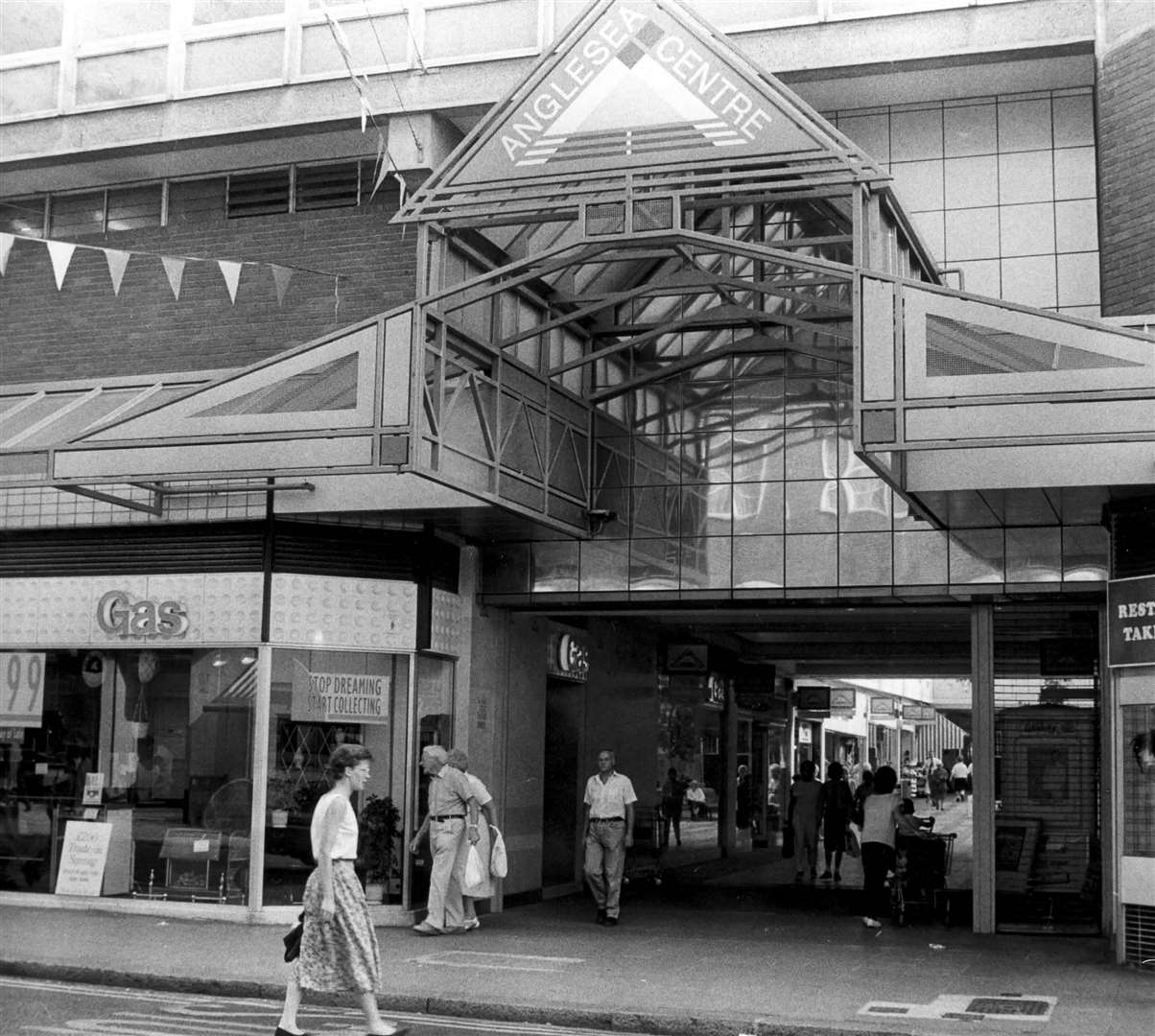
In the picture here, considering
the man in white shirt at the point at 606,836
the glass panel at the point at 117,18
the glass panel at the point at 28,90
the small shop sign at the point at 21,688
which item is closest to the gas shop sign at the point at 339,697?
the man in white shirt at the point at 606,836

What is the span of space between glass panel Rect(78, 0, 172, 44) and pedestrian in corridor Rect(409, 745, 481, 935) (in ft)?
29.5

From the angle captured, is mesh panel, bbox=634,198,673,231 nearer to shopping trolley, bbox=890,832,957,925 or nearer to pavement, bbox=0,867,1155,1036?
pavement, bbox=0,867,1155,1036

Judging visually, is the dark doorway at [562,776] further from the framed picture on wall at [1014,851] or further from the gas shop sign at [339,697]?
the framed picture on wall at [1014,851]

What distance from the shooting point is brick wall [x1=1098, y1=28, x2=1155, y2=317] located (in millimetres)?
14258

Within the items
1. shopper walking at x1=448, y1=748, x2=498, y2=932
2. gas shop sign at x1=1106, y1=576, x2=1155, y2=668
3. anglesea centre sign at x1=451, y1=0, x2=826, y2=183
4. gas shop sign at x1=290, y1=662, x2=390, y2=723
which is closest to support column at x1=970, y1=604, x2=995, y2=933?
gas shop sign at x1=1106, y1=576, x2=1155, y2=668

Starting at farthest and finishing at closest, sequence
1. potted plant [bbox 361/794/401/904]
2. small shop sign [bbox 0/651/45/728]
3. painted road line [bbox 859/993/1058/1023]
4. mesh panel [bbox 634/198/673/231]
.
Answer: small shop sign [bbox 0/651/45/728] → potted plant [bbox 361/794/401/904] → mesh panel [bbox 634/198/673/231] → painted road line [bbox 859/993/1058/1023]

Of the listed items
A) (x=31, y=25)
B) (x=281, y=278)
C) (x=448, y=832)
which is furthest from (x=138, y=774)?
(x=31, y=25)

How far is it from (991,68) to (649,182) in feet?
15.7

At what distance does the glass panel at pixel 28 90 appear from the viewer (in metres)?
17.4

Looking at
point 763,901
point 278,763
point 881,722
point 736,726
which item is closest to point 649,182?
point 278,763

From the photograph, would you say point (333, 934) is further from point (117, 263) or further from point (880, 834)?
point (117, 263)

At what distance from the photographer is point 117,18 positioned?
17375 mm

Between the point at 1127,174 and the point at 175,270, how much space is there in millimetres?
9412

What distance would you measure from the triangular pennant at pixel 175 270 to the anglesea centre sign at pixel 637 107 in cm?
412
